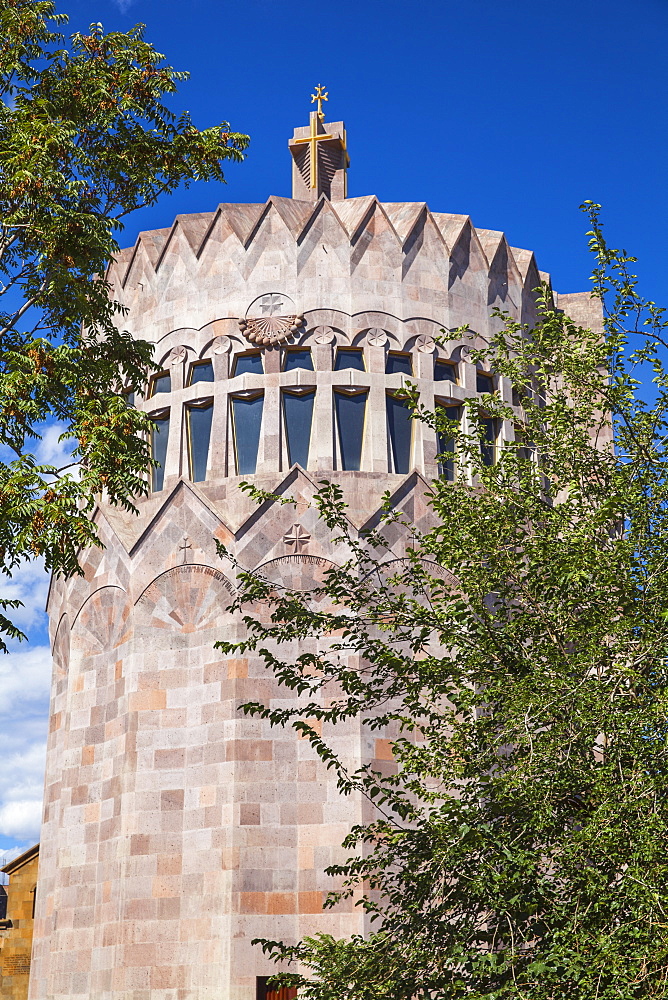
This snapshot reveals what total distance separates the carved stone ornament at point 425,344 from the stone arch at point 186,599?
6.35 metres

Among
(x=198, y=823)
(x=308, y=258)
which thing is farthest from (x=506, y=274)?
(x=198, y=823)

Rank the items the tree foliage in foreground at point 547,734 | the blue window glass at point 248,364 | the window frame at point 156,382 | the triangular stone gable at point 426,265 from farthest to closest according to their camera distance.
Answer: the window frame at point 156,382, the triangular stone gable at point 426,265, the blue window glass at point 248,364, the tree foliage in foreground at point 547,734

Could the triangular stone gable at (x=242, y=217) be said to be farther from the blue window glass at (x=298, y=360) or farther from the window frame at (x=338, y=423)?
the window frame at (x=338, y=423)

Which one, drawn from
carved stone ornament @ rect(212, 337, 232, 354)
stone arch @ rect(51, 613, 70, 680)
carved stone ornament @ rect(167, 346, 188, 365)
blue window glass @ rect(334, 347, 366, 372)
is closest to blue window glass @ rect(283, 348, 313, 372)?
blue window glass @ rect(334, 347, 366, 372)

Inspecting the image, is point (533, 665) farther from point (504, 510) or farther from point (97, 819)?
point (97, 819)

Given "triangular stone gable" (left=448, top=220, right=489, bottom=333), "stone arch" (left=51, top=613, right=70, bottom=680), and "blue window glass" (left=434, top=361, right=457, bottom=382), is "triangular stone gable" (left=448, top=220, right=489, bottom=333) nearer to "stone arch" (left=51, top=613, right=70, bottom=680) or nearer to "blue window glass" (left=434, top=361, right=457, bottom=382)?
"blue window glass" (left=434, top=361, right=457, bottom=382)

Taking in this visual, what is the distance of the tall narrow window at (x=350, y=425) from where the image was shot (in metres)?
23.4

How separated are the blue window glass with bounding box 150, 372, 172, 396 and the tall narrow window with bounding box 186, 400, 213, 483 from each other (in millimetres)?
976

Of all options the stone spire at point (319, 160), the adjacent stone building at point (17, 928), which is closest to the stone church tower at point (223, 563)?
the stone spire at point (319, 160)

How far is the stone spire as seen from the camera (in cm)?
2817

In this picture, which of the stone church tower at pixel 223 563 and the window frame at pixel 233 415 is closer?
the stone church tower at pixel 223 563

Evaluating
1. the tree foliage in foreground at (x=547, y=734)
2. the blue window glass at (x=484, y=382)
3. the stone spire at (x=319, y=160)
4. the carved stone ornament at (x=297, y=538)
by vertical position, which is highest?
the stone spire at (x=319, y=160)

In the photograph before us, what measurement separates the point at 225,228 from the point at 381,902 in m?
14.2

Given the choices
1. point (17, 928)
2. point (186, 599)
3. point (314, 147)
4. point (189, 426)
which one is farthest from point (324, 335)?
point (17, 928)
